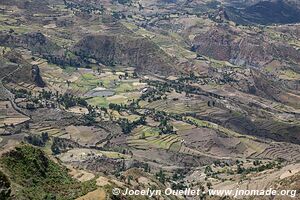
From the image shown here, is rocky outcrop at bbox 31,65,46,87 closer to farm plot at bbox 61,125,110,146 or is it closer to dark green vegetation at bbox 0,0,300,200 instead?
dark green vegetation at bbox 0,0,300,200

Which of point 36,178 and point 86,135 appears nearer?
point 36,178

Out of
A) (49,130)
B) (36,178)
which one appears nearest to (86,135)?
(49,130)

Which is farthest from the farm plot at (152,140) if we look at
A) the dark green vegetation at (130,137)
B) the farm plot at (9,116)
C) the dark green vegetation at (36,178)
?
the dark green vegetation at (36,178)

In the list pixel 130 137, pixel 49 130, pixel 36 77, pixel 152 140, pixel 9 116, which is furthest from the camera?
pixel 36 77

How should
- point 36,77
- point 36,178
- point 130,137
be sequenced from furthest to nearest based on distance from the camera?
1. point 36,77
2. point 130,137
3. point 36,178

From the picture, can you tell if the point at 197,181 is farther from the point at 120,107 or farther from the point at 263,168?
the point at 120,107

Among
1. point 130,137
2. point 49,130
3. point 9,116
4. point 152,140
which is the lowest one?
point 130,137

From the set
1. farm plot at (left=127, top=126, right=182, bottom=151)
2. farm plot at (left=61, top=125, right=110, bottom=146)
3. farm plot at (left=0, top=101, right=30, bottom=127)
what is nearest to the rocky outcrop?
farm plot at (left=0, top=101, right=30, bottom=127)

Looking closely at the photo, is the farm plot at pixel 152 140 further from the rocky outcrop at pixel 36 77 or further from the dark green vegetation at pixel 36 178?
the dark green vegetation at pixel 36 178

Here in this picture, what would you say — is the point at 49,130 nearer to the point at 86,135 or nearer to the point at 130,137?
the point at 86,135

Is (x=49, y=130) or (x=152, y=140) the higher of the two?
(x=49, y=130)
